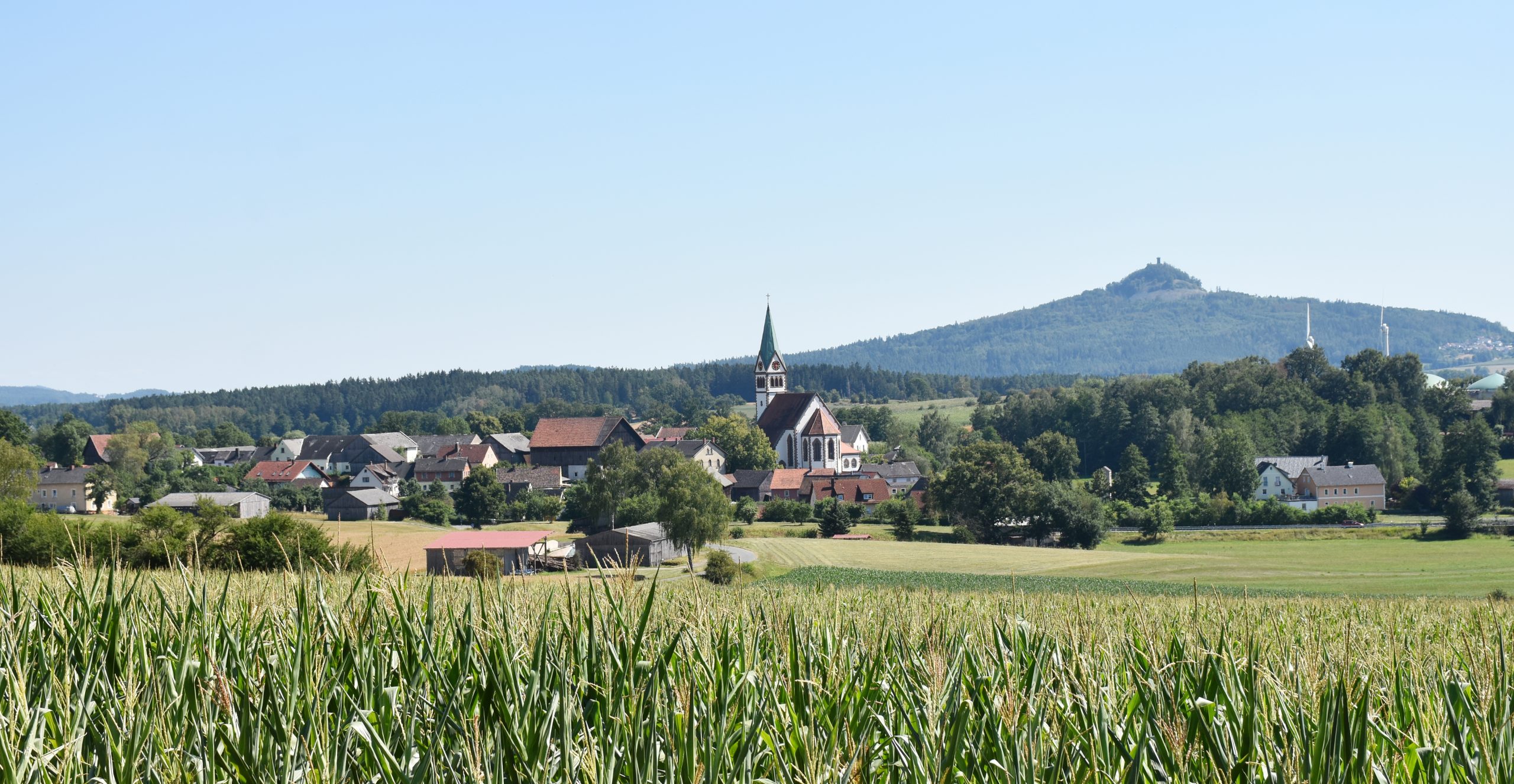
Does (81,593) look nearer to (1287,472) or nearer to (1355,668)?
(1355,668)

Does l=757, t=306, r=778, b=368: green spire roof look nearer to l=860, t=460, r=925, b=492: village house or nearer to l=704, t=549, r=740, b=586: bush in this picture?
l=860, t=460, r=925, b=492: village house

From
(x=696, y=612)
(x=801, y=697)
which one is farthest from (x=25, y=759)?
(x=801, y=697)

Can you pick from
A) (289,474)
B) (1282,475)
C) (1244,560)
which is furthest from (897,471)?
(289,474)

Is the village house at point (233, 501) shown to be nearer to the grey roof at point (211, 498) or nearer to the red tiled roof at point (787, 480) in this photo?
the grey roof at point (211, 498)

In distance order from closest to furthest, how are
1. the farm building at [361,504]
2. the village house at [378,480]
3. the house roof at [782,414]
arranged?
the farm building at [361,504] < the village house at [378,480] < the house roof at [782,414]

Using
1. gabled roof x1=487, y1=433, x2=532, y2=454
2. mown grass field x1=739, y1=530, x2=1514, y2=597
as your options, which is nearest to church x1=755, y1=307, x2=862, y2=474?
gabled roof x1=487, y1=433, x2=532, y2=454

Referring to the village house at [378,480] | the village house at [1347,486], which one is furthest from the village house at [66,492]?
the village house at [1347,486]

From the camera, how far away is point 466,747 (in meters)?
4.43

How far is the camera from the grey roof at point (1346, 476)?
92.1 m

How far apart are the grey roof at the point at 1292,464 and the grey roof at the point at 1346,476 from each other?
11.0ft

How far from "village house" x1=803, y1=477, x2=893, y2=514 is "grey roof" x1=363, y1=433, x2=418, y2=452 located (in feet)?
205

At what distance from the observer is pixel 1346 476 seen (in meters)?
92.5

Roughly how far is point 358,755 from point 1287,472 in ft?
342

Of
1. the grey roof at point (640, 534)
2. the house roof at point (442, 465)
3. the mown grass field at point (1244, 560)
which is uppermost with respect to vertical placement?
the house roof at point (442, 465)
